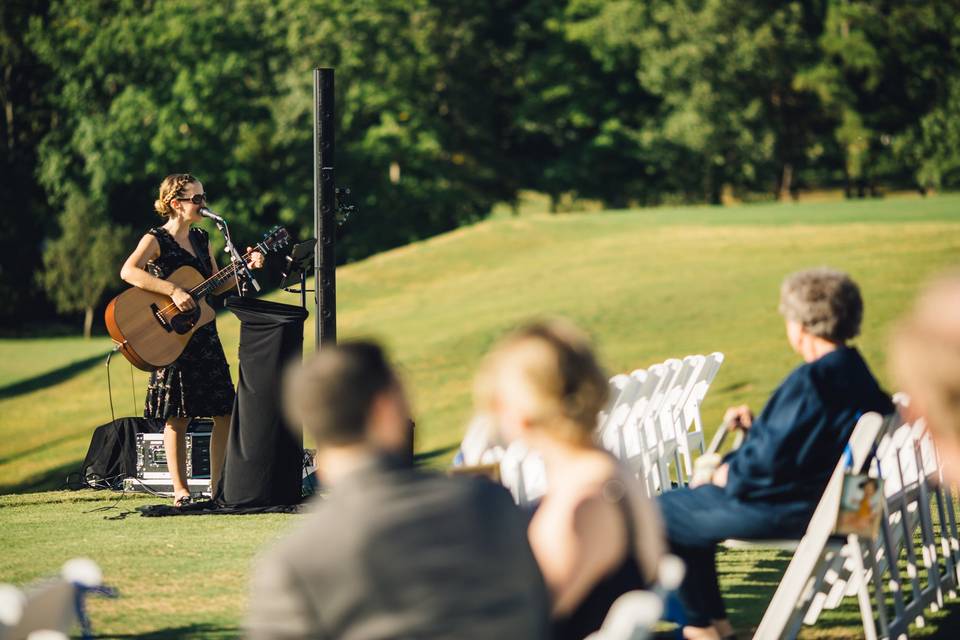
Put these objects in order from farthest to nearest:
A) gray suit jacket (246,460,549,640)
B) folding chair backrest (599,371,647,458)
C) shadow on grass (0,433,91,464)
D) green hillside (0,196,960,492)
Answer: green hillside (0,196,960,492), shadow on grass (0,433,91,464), folding chair backrest (599,371,647,458), gray suit jacket (246,460,549,640)

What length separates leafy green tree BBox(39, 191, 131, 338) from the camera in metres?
38.4

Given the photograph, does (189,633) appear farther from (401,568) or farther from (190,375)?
(190,375)

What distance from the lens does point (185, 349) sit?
7.81 metres

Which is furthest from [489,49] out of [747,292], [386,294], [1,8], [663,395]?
[663,395]

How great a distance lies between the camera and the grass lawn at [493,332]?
20.0ft

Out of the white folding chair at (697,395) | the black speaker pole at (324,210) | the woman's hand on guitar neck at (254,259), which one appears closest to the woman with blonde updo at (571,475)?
the white folding chair at (697,395)

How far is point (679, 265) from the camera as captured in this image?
79.8 feet

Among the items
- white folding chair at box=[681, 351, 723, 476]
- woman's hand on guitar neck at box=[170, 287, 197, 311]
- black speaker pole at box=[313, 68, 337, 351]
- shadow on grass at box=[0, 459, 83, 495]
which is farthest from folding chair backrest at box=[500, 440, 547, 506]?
shadow on grass at box=[0, 459, 83, 495]

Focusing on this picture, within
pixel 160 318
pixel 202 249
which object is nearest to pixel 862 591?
pixel 160 318

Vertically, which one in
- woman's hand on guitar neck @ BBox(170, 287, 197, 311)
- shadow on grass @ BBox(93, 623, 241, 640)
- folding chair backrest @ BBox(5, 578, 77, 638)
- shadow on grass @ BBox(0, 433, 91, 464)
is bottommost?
shadow on grass @ BBox(0, 433, 91, 464)

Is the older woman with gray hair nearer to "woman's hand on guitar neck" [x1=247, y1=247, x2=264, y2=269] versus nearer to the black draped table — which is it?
the black draped table

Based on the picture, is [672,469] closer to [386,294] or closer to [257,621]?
[257,621]

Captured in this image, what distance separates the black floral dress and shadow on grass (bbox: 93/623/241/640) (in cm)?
287

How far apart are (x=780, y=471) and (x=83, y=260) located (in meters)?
37.0
